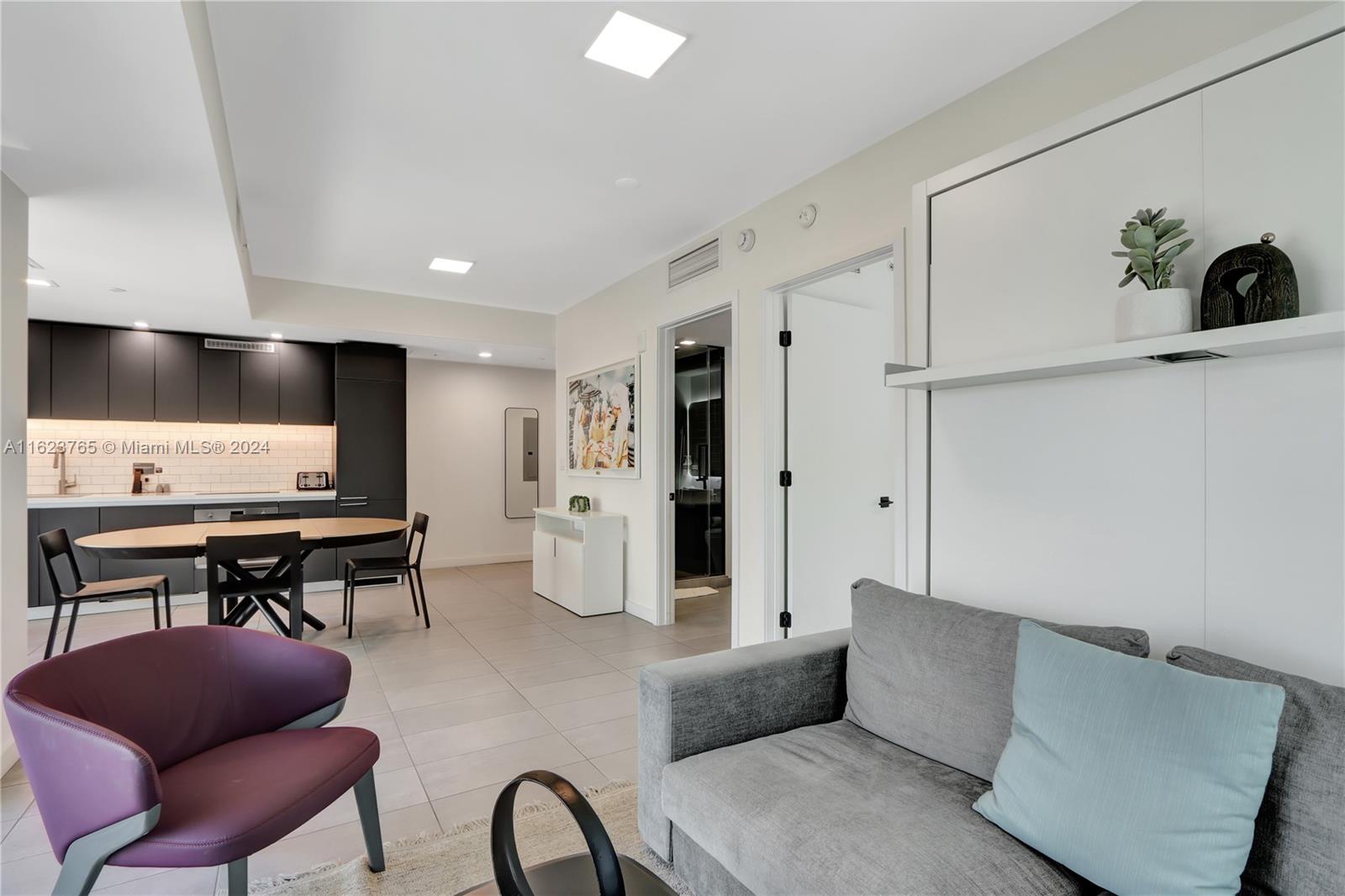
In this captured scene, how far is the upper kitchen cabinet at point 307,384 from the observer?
6406 mm

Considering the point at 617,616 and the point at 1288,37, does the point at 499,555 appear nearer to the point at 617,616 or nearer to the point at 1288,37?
the point at 617,616

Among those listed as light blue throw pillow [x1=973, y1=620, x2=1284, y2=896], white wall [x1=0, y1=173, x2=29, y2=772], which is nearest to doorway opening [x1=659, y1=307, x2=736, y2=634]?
white wall [x1=0, y1=173, x2=29, y2=772]

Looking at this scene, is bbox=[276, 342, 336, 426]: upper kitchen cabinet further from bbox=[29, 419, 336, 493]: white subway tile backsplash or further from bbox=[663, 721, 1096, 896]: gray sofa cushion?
bbox=[663, 721, 1096, 896]: gray sofa cushion

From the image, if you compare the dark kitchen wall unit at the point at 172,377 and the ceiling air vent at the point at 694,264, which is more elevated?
the ceiling air vent at the point at 694,264

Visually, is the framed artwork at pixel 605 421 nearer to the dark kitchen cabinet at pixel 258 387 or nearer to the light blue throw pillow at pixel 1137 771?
the dark kitchen cabinet at pixel 258 387

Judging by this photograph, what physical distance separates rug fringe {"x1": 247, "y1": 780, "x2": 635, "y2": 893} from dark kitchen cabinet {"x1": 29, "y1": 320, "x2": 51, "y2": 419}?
18.3 feet

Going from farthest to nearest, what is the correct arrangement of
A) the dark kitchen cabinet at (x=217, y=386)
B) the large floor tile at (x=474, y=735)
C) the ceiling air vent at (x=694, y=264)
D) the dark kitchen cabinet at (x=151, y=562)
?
the dark kitchen cabinet at (x=217, y=386) < the dark kitchen cabinet at (x=151, y=562) < the ceiling air vent at (x=694, y=264) < the large floor tile at (x=474, y=735)

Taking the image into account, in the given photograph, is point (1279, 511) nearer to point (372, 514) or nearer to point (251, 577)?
point (251, 577)

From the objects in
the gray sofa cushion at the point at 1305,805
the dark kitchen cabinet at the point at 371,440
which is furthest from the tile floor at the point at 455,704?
the gray sofa cushion at the point at 1305,805

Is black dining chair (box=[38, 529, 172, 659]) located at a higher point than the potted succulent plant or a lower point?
lower

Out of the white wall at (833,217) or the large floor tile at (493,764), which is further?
the large floor tile at (493,764)

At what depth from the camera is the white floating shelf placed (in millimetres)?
1435

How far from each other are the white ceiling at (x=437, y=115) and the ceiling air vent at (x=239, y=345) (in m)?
1.65

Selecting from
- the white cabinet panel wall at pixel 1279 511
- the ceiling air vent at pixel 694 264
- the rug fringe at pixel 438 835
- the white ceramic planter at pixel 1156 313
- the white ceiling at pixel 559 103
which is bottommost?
the rug fringe at pixel 438 835
